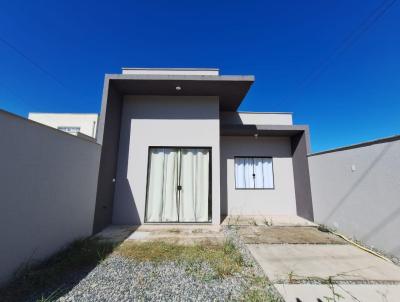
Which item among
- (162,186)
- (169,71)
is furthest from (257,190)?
(169,71)

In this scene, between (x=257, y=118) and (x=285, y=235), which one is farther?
(x=257, y=118)

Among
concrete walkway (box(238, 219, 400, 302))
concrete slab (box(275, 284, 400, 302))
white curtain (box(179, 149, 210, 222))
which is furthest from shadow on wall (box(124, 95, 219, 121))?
concrete slab (box(275, 284, 400, 302))

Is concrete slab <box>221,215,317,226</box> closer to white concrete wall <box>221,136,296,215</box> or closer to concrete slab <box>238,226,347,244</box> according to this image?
white concrete wall <box>221,136,296,215</box>

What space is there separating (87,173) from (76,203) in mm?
723

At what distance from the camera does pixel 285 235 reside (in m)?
4.50

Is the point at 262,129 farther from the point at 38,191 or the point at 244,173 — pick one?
the point at 38,191

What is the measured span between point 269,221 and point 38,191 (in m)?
6.22

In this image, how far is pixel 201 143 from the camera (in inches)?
222

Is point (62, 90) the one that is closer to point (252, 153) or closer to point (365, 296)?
point (252, 153)

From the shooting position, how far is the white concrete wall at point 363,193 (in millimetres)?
3309

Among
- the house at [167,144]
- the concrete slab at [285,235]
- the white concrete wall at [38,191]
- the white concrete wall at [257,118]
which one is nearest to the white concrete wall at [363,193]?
the concrete slab at [285,235]

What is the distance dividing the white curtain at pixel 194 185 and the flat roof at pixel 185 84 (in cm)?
201

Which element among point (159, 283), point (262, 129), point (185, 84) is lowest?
point (159, 283)

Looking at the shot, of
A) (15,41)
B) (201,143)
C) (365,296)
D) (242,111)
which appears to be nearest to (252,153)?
(242,111)
